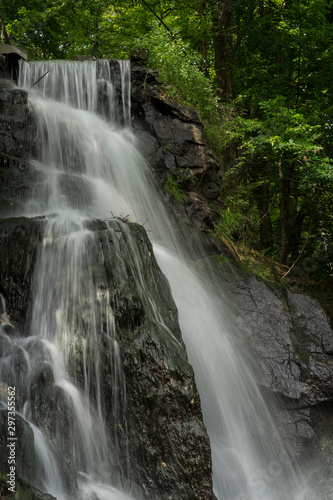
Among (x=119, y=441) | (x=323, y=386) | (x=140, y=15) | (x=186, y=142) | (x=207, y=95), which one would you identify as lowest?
(x=323, y=386)

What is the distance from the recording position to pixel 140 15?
13133 millimetres

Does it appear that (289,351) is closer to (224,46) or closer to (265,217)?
(265,217)

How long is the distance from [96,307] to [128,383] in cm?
82

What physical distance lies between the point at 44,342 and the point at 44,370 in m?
0.34

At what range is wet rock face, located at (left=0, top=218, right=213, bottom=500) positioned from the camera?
3.95 m

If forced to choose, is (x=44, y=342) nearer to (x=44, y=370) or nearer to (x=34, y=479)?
(x=44, y=370)

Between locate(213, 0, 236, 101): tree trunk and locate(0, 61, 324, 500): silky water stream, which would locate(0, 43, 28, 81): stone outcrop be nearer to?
locate(0, 61, 324, 500): silky water stream

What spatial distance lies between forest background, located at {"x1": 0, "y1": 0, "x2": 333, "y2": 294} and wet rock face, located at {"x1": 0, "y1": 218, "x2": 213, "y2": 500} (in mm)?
4071

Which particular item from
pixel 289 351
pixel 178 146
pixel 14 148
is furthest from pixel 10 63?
pixel 289 351

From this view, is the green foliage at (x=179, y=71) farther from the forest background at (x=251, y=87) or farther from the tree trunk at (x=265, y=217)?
the tree trunk at (x=265, y=217)

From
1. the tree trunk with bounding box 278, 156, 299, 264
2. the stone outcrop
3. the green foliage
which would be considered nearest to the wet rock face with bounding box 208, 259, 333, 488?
the tree trunk with bounding box 278, 156, 299, 264

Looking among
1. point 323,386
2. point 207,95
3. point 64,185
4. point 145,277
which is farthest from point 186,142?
point 323,386

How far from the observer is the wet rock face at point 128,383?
3.95m

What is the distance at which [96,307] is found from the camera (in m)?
4.51
